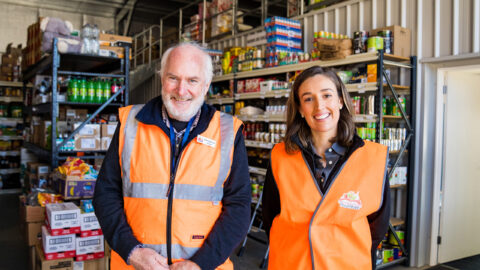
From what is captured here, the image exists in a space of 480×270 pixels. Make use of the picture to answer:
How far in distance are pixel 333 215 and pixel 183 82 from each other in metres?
0.94

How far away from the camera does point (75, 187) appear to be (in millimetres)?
4562

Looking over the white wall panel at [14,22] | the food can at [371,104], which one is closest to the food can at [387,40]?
the food can at [371,104]

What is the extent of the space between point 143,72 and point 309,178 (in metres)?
10.6

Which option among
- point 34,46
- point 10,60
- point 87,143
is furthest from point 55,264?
point 10,60

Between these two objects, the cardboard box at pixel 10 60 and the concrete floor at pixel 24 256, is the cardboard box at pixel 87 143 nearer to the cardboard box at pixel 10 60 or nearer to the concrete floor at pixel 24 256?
the concrete floor at pixel 24 256

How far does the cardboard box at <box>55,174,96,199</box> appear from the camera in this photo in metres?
4.53

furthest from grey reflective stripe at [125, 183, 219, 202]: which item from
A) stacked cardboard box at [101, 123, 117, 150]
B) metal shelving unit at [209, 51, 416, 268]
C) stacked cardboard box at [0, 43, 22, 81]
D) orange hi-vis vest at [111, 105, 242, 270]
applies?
stacked cardboard box at [0, 43, 22, 81]

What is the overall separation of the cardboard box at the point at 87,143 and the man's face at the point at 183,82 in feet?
13.1

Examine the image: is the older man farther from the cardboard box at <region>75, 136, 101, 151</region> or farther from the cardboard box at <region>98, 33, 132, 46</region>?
the cardboard box at <region>98, 33, 132, 46</region>

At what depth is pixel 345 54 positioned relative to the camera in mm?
4910

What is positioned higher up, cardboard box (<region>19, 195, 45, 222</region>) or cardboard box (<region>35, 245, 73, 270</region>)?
cardboard box (<region>19, 195, 45, 222</region>)

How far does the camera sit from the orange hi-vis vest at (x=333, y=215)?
1851 mm

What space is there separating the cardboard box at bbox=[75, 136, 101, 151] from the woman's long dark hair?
4.15 metres

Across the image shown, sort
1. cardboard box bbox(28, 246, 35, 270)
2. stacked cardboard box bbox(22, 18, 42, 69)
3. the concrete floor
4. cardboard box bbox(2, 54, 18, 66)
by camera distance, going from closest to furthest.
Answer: cardboard box bbox(28, 246, 35, 270) < the concrete floor < stacked cardboard box bbox(22, 18, 42, 69) < cardboard box bbox(2, 54, 18, 66)
